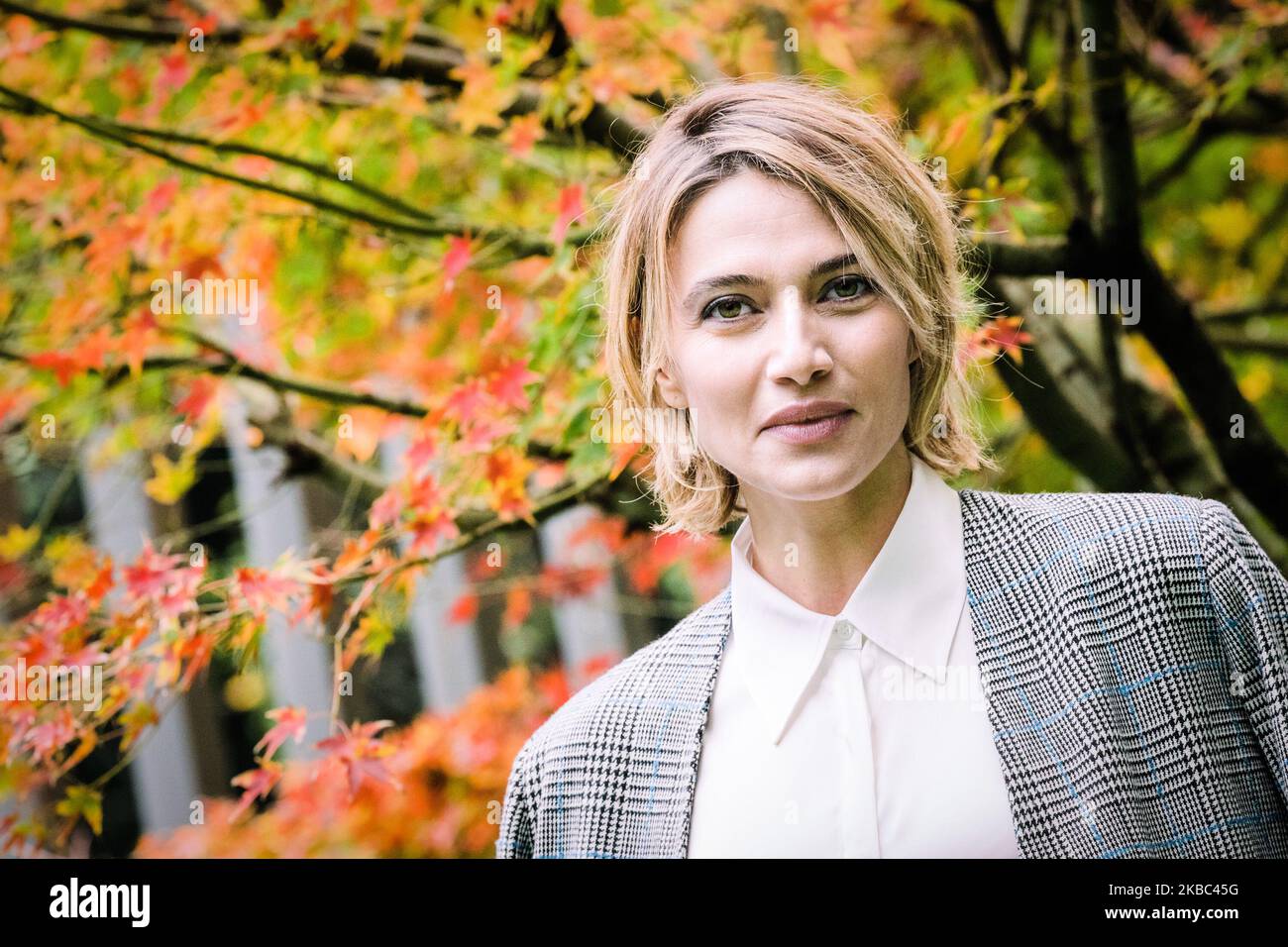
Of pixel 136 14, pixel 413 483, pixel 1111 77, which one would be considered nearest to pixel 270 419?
pixel 413 483

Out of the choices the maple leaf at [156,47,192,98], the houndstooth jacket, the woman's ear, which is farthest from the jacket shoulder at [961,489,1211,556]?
the maple leaf at [156,47,192,98]

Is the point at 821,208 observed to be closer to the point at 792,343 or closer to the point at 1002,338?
the point at 792,343

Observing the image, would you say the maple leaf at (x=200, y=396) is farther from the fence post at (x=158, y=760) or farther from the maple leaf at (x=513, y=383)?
the fence post at (x=158, y=760)

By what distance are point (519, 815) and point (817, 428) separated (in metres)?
0.60

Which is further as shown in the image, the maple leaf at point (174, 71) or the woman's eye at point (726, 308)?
the maple leaf at point (174, 71)

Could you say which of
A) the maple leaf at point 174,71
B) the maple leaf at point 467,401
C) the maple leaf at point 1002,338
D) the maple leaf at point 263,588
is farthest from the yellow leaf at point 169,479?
the maple leaf at point 1002,338

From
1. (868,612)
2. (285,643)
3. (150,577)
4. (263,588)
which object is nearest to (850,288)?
(868,612)

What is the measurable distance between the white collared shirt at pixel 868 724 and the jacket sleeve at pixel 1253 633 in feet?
0.80

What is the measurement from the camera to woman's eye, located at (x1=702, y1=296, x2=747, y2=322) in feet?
4.18

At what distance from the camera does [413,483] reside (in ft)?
5.93

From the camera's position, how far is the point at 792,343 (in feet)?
4.02

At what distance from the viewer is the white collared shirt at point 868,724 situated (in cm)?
118
